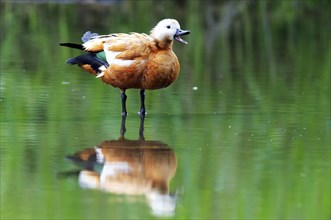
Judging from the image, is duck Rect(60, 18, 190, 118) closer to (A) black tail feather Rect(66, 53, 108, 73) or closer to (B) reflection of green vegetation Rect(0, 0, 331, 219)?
(A) black tail feather Rect(66, 53, 108, 73)

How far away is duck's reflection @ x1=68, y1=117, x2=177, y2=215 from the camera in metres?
6.41

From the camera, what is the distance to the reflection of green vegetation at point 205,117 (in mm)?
6316

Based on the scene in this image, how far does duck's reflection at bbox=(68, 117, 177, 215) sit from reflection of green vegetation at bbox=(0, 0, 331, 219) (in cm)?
11

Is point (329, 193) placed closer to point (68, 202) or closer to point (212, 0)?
point (68, 202)

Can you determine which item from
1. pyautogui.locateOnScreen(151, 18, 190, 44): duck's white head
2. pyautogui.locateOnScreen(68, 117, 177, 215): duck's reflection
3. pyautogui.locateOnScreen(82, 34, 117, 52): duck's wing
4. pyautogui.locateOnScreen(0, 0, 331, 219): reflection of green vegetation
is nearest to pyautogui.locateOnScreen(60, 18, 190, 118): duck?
pyautogui.locateOnScreen(151, 18, 190, 44): duck's white head

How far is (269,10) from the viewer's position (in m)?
20.4

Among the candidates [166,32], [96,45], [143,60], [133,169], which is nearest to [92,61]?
[96,45]

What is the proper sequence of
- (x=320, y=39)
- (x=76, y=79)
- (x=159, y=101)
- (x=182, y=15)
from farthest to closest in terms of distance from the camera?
(x=182, y=15)
(x=320, y=39)
(x=76, y=79)
(x=159, y=101)

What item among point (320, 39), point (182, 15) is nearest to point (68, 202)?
point (320, 39)

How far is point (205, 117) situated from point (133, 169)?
2349 mm

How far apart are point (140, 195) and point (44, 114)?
315cm

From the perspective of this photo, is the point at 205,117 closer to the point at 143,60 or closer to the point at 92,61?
the point at 143,60

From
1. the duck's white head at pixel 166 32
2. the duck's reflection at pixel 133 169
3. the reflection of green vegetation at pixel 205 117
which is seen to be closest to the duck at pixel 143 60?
the duck's white head at pixel 166 32

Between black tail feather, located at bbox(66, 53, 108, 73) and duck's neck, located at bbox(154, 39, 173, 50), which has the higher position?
duck's neck, located at bbox(154, 39, 173, 50)
